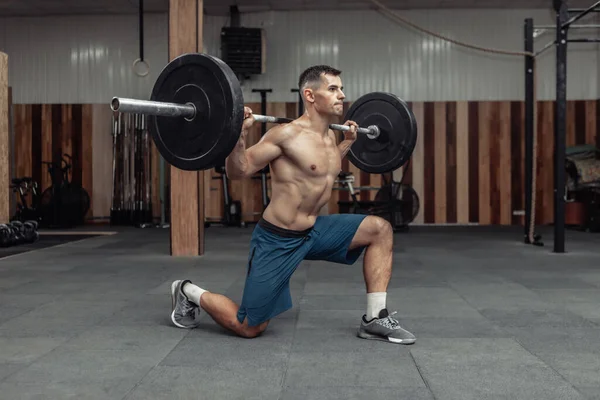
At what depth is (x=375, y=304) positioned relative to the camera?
9.22 ft

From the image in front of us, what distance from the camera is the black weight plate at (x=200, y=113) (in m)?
2.25

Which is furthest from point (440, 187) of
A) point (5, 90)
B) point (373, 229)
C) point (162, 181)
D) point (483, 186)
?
point (373, 229)

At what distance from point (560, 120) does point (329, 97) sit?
3.90 m

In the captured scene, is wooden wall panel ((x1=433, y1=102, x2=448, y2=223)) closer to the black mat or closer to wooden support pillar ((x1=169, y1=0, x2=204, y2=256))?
wooden support pillar ((x1=169, y1=0, x2=204, y2=256))

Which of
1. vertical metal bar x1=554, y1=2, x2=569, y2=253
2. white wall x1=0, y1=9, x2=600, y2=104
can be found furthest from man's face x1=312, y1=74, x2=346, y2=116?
white wall x1=0, y1=9, x2=600, y2=104

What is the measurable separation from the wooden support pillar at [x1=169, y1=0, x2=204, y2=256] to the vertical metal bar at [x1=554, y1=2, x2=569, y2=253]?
10.6 ft

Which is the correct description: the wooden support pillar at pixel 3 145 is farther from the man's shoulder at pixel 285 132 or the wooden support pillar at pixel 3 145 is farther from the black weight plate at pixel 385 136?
the man's shoulder at pixel 285 132

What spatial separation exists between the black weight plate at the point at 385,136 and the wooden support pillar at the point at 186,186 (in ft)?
8.55

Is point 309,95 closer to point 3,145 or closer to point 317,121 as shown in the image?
point 317,121

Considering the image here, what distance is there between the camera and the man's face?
9.12 feet

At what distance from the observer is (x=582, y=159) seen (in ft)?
28.6

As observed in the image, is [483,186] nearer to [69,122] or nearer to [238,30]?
[238,30]

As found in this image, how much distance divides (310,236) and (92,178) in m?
8.21

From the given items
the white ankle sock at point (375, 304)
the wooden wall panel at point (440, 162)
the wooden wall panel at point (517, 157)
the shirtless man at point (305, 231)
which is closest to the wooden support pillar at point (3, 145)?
the shirtless man at point (305, 231)
